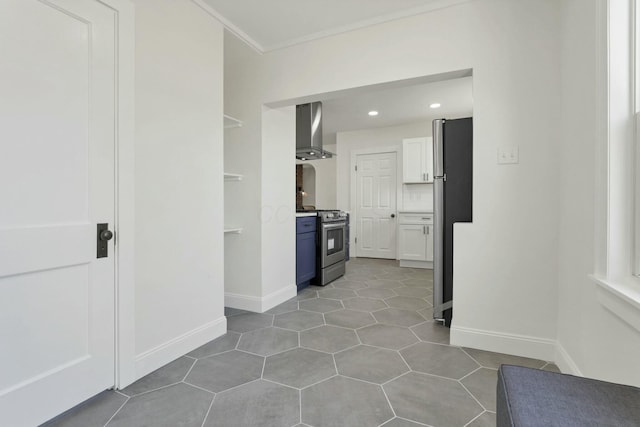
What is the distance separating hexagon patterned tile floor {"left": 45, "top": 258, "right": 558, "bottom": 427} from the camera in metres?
1.40

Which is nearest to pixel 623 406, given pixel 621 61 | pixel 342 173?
pixel 621 61

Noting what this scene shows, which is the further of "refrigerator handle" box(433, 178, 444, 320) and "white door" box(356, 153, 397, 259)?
"white door" box(356, 153, 397, 259)

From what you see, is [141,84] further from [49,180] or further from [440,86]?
[440,86]

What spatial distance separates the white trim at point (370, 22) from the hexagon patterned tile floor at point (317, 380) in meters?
2.35

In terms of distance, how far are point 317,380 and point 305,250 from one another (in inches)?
74.3

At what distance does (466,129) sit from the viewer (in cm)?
230

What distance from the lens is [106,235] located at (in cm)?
157

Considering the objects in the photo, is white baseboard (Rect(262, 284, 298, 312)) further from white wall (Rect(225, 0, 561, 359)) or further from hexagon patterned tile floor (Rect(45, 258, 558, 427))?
white wall (Rect(225, 0, 561, 359))

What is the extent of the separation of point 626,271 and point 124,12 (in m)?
2.65

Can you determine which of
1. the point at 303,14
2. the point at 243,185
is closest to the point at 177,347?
the point at 243,185

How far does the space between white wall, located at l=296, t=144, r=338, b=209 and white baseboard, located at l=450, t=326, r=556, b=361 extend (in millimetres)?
4725

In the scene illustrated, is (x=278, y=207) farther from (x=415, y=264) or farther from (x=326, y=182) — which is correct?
(x=326, y=182)

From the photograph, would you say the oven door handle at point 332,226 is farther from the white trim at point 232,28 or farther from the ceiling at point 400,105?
the white trim at point 232,28

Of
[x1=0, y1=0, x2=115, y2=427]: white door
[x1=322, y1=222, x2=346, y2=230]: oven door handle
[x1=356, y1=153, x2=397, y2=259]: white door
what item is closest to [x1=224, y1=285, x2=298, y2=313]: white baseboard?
[x1=322, y1=222, x2=346, y2=230]: oven door handle
